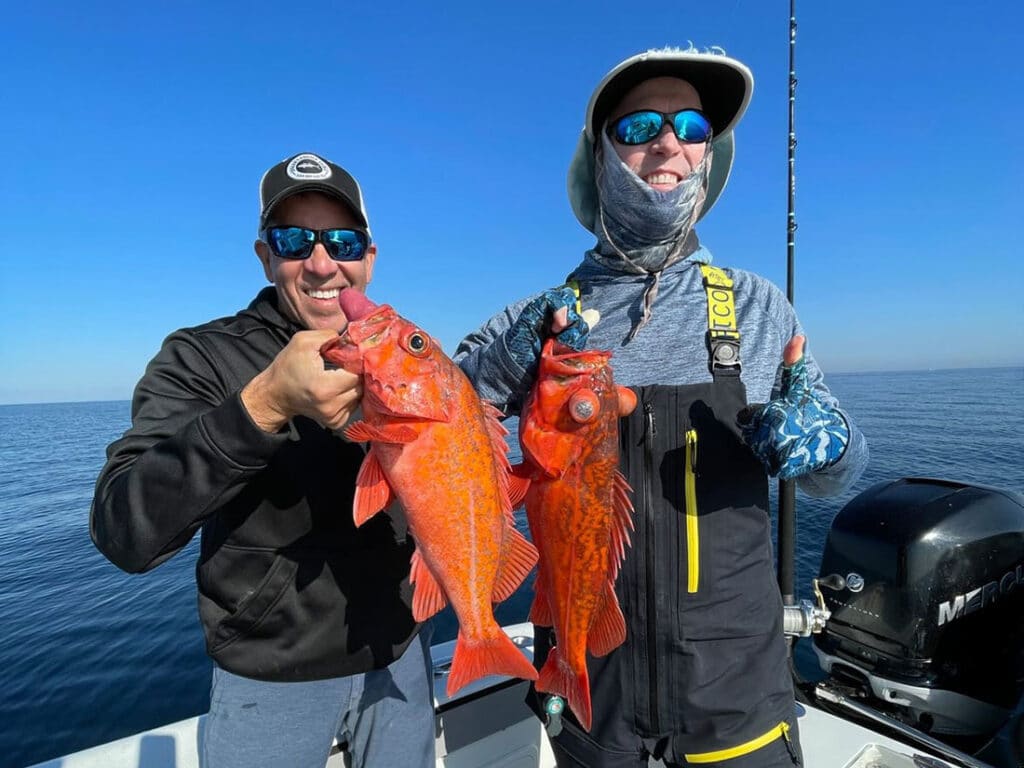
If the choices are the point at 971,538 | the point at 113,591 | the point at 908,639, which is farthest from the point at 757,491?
the point at 113,591

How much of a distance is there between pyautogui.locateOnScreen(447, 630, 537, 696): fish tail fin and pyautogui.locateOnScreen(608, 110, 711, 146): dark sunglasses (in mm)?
2561

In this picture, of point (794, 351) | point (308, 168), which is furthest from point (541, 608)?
point (308, 168)

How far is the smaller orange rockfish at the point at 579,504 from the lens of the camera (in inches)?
92.7

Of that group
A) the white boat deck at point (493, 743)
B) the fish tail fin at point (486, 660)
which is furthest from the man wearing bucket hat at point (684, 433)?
the white boat deck at point (493, 743)

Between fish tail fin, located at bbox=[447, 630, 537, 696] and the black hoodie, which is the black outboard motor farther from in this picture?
the black hoodie

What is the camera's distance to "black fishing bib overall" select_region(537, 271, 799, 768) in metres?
2.36

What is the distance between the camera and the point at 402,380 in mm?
2162

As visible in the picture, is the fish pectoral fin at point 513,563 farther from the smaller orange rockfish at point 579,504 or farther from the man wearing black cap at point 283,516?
the man wearing black cap at point 283,516

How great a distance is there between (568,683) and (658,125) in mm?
2829

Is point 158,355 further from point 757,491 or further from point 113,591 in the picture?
point 113,591

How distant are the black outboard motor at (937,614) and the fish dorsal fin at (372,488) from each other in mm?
4494

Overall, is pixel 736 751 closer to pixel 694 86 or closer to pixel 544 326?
pixel 544 326

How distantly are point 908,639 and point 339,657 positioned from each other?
14.7 feet

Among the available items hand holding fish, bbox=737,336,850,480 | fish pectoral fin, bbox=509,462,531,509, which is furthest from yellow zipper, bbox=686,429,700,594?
fish pectoral fin, bbox=509,462,531,509
